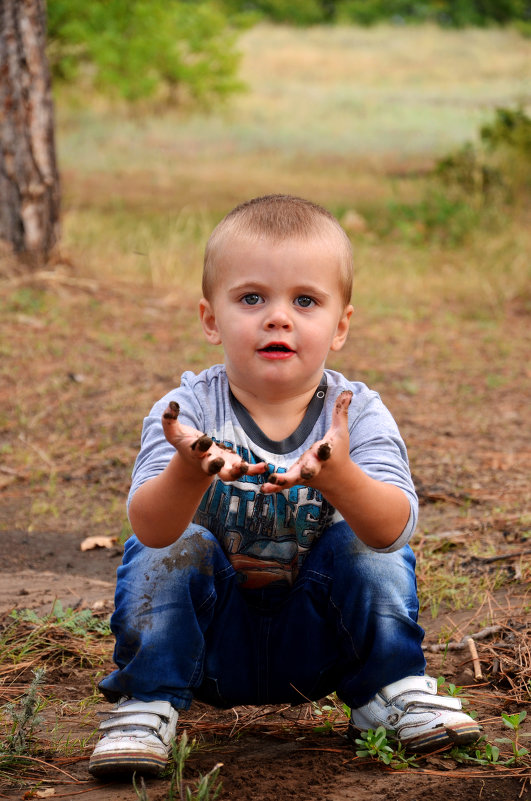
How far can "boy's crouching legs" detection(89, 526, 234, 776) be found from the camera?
6.69 feet

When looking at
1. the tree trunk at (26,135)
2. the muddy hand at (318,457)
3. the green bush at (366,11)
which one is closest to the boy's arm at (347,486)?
the muddy hand at (318,457)

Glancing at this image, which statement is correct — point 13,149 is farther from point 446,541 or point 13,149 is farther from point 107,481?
point 446,541

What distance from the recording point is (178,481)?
184cm

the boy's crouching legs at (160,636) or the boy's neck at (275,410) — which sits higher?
the boy's neck at (275,410)

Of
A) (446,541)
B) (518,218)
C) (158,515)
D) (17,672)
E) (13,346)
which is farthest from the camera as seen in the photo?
(518,218)

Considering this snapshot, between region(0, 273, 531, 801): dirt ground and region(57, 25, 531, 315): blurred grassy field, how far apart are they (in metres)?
0.75

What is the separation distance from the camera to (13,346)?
5.66 m

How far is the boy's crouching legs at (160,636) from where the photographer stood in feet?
6.69

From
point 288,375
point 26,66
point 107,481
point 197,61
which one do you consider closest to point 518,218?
point 26,66

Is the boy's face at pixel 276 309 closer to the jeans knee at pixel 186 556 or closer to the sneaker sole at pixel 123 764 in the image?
the jeans knee at pixel 186 556

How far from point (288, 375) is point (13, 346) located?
154 inches

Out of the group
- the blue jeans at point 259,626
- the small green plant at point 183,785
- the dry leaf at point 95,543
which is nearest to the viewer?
the small green plant at point 183,785

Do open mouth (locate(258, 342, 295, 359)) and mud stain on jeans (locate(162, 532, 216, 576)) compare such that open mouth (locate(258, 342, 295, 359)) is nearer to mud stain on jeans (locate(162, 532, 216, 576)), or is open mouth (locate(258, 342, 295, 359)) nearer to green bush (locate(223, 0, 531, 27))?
mud stain on jeans (locate(162, 532, 216, 576))

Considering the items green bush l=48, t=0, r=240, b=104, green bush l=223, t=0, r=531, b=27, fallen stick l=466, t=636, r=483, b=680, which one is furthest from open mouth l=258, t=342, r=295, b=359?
green bush l=223, t=0, r=531, b=27
